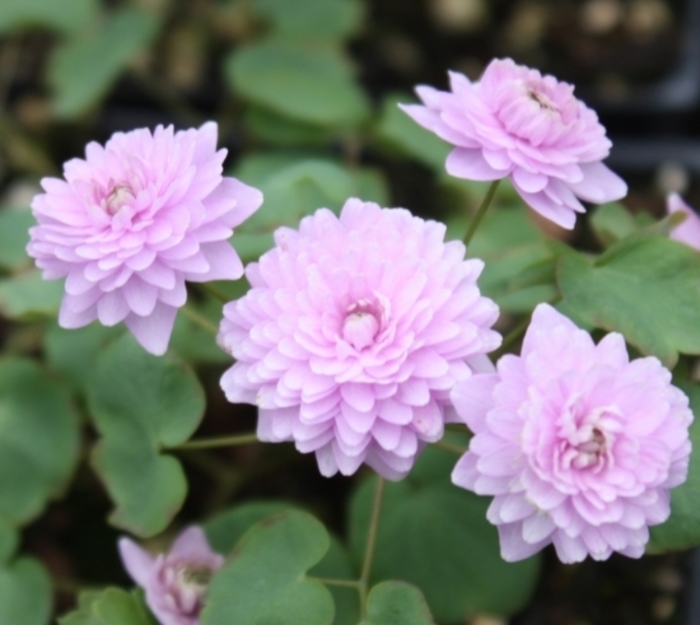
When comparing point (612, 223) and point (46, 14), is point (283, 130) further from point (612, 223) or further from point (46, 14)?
point (612, 223)

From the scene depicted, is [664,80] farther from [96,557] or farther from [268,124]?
[96,557]

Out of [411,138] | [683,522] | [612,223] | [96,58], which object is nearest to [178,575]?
[683,522]

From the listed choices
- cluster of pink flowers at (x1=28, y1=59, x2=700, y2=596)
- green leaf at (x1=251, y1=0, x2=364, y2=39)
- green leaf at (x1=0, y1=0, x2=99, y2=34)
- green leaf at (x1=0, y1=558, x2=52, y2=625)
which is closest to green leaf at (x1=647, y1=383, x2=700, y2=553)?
cluster of pink flowers at (x1=28, y1=59, x2=700, y2=596)

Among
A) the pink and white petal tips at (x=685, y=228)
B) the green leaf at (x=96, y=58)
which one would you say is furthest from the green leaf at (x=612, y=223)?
the green leaf at (x=96, y=58)

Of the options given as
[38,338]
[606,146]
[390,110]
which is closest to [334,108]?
[390,110]

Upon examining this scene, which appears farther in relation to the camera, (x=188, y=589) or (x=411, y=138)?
(x=411, y=138)

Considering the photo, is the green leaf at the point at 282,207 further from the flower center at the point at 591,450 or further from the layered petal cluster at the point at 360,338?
the flower center at the point at 591,450

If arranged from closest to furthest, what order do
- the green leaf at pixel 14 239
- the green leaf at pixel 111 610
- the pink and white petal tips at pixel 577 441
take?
the pink and white petal tips at pixel 577 441, the green leaf at pixel 111 610, the green leaf at pixel 14 239

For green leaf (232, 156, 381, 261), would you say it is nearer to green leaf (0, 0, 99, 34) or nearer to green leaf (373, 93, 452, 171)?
green leaf (373, 93, 452, 171)
